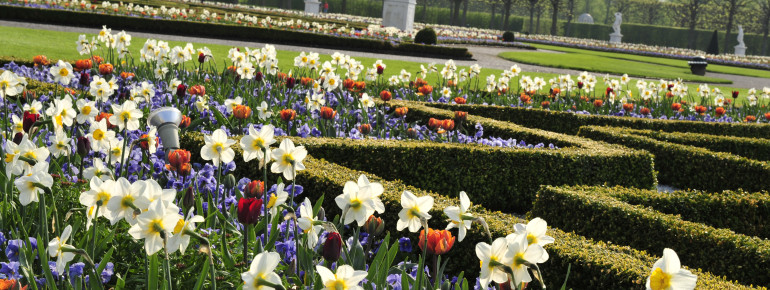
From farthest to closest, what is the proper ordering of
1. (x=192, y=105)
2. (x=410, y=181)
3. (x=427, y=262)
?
1. (x=192, y=105)
2. (x=410, y=181)
3. (x=427, y=262)

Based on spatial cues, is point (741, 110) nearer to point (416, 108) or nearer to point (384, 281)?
point (416, 108)

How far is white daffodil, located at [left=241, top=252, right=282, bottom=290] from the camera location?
1.60m

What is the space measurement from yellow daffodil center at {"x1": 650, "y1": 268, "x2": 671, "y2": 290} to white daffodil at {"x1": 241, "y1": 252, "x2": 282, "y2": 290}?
851mm

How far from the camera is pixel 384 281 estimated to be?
2320mm

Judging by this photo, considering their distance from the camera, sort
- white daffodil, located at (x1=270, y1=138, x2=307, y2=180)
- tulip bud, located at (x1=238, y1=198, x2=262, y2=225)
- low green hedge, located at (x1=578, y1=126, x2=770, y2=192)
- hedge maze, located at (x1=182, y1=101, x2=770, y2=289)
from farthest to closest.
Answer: low green hedge, located at (x1=578, y1=126, x2=770, y2=192), hedge maze, located at (x1=182, y1=101, x2=770, y2=289), white daffodil, located at (x1=270, y1=138, x2=307, y2=180), tulip bud, located at (x1=238, y1=198, x2=262, y2=225)

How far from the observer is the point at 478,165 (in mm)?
5730

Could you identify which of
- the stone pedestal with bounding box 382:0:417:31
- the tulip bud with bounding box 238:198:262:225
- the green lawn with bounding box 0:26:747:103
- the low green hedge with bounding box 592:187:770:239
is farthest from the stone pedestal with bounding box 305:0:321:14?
the tulip bud with bounding box 238:198:262:225

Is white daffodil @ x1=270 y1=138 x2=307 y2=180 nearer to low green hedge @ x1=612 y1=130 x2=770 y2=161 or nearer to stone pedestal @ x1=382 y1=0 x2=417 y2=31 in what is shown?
low green hedge @ x1=612 y1=130 x2=770 y2=161

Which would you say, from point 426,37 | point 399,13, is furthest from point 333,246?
point 399,13

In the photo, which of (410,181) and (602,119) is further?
(602,119)

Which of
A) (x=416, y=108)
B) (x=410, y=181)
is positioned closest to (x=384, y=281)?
(x=410, y=181)

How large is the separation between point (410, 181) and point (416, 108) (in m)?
2.45

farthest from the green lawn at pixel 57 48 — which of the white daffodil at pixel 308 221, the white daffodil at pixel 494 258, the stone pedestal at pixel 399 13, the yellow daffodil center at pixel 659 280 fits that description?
the stone pedestal at pixel 399 13

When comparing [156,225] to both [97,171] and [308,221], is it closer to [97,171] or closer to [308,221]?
[308,221]
